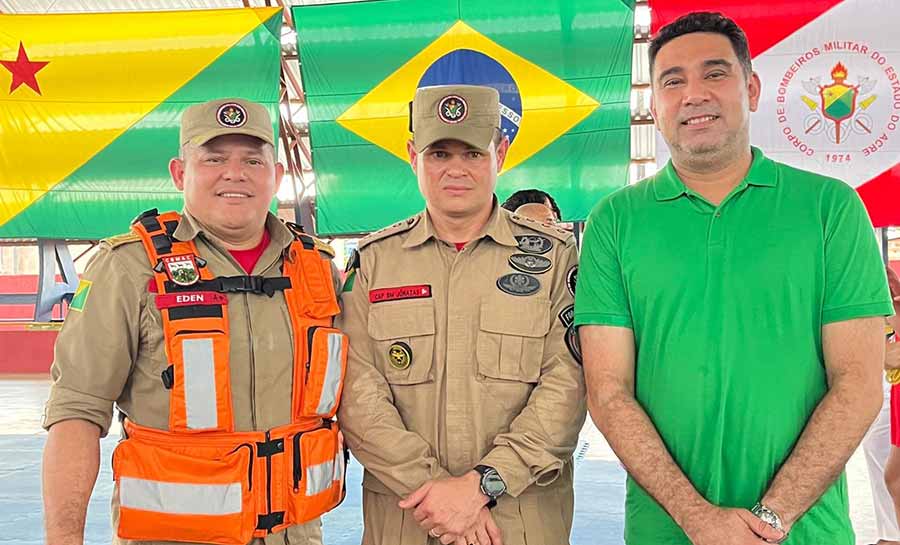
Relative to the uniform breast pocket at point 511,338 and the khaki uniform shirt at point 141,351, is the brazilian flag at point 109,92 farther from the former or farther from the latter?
the uniform breast pocket at point 511,338

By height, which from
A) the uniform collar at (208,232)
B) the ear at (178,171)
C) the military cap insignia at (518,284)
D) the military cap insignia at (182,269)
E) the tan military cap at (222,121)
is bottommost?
the military cap insignia at (518,284)

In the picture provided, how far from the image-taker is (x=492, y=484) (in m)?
2.21

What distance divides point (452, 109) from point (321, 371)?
0.90 metres

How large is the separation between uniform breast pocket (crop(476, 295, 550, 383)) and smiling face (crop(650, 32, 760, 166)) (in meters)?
0.64

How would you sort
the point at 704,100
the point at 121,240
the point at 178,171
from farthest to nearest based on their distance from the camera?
the point at 178,171 < the point at 121,240 < the point at 704,100

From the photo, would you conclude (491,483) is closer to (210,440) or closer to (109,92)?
(210,440)

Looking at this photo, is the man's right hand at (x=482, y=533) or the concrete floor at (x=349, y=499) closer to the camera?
the man's right hand at (x=482, y=533)

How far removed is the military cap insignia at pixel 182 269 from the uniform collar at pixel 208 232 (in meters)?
0.08

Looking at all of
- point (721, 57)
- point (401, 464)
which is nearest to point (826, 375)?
point (721, 57)

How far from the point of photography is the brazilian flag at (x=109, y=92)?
22.8ft

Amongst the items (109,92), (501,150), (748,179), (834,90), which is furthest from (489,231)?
(109,92)

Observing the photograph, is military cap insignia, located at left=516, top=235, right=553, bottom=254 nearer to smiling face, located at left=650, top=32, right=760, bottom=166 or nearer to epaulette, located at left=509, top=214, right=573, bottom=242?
epaulette, located at left=509, top=214, right=573, bottom=242

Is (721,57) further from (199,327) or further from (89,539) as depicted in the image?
(89,539)

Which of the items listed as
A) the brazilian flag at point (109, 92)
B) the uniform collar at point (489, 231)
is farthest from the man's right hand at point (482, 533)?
the brazilian flag at point (109, 92)
